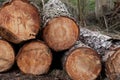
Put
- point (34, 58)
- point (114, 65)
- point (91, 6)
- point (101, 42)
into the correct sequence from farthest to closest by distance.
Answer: point (91, 6) < point (101, 42) < point (34, 58) < point (114, 65)

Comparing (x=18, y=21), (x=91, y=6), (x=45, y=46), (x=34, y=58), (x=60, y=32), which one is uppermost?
(x=18, y=21)

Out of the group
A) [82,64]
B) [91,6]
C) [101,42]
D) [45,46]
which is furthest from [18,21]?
[91,6]

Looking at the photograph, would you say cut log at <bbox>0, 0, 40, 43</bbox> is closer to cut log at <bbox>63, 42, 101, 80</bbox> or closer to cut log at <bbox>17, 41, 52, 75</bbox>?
cut log at <bbox>17, 41, 52, 75</bbox>

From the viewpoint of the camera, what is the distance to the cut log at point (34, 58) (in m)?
3.76

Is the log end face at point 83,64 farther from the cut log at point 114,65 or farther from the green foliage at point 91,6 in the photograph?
the green foliage at point 91,6

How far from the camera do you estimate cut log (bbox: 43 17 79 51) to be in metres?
3.80

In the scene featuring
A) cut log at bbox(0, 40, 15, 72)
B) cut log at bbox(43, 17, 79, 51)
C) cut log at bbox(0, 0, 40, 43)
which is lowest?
cut log at bbox(0, 40, 15, 72)

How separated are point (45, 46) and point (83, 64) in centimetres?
53

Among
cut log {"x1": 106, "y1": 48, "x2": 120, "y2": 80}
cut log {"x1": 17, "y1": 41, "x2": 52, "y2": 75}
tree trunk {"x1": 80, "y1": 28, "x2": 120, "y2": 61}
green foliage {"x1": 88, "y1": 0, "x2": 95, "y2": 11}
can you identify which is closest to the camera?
cut log {"x1": 106, "y1": 48, "x2": 120, "y2": 80}

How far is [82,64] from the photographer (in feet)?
12.1

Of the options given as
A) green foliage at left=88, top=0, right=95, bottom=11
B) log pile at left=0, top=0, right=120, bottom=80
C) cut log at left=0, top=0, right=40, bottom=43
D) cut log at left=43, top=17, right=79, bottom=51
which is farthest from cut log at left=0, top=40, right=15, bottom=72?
green foliage at left=88, top=0, right=95, bottom=11

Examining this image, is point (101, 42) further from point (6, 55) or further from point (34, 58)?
point (6, 55)

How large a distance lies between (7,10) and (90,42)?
4.40 feet

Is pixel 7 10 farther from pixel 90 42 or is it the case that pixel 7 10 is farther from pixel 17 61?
pixel 90 42
